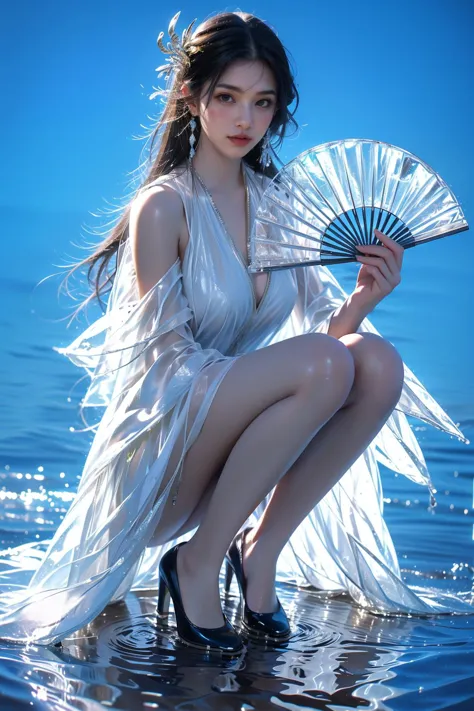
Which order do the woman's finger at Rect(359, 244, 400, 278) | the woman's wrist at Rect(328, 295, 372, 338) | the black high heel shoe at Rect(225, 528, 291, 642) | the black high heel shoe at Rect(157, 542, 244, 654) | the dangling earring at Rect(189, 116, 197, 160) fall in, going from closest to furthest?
1. the black high heel shoe at Rect(157, 542, 244, 654)
2. the black high heel shoe at Rect(225, 528, 291, 642)
3. the woman's finger at Rect(359, 244, 400, 278)
4. the woman's wrist at Rect(328, 295, 372, 338)
5. the dangling earring at Rect(189, 116, 197, 160)

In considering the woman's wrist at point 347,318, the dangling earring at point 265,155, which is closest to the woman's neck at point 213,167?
the dangling earring at point 265,155

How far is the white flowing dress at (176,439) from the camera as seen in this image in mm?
1778

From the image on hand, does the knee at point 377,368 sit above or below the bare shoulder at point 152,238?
below

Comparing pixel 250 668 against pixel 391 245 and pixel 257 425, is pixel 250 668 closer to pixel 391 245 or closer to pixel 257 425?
pixel 257 425

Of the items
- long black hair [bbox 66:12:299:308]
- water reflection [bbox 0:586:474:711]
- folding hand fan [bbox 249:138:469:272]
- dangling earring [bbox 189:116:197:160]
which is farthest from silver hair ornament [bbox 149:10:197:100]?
water reflection [bbox 0:586:474:711]

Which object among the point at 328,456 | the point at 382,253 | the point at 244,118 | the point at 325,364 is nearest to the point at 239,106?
the point at 244,118

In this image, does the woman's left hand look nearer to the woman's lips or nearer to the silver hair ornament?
the woman's lips

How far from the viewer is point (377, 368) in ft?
6.08

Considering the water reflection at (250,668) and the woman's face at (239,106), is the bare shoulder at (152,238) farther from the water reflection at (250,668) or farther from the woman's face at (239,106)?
the water reflection at (250,668)

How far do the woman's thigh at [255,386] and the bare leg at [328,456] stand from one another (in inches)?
3.5

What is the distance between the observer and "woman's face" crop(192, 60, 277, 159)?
1.99 metres

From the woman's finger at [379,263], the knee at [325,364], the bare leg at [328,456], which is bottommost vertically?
the bare leg at [328,456]

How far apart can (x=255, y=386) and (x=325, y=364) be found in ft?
0.44

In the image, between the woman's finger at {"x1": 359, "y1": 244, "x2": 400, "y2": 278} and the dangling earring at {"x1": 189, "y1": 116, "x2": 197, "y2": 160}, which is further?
the dangling earring at {"x1": 189, "y1": 116, "x2": 197, "y2": 160}
